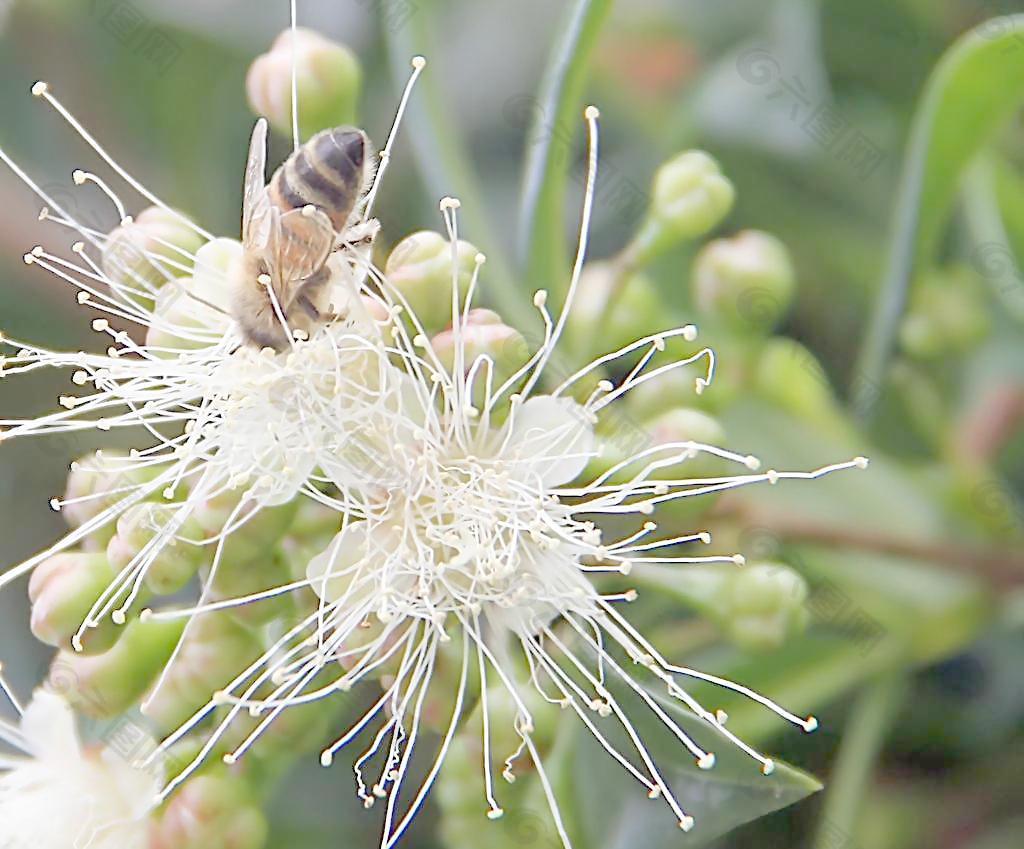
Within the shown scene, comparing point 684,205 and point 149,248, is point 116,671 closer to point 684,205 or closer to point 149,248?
point 149,248

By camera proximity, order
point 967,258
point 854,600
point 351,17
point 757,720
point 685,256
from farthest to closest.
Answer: point 351,17 → point 685,256 → point 967,258 → point 854,600 → point 757,720

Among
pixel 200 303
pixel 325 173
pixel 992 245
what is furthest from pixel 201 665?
pixel 992 245

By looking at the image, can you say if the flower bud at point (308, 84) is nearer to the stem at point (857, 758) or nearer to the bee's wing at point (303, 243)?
the bee's wing at point (303, 243)

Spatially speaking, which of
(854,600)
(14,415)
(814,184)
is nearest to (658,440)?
(854,600)

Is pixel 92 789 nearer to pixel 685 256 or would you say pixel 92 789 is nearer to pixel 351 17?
pixel 685 256

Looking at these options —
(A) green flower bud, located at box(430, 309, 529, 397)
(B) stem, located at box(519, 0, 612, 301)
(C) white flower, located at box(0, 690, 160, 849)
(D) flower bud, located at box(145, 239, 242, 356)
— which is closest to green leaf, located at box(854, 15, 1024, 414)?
(B) stem, located at box(519, 0, 612, 301)

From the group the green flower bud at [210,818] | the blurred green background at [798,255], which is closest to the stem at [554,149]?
the blurred green background at [798,255]

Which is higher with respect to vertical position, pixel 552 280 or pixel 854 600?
pixel 552 280
